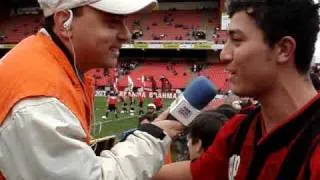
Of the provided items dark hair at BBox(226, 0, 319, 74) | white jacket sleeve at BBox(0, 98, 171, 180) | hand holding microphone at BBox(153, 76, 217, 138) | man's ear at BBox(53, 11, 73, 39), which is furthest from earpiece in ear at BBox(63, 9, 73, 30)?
dark hair at BBox(226, 0, 319, 74)

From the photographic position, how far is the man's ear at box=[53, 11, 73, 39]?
204cm

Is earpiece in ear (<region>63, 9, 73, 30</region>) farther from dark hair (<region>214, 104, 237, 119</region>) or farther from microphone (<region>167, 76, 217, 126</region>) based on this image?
dark hair (<region>214, 104, 237, 119</region>)

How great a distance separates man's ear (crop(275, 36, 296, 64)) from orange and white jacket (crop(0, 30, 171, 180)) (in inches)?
25.2

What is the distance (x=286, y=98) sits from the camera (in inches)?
76.6

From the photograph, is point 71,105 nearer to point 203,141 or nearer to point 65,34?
point 65,34

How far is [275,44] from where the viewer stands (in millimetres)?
1920

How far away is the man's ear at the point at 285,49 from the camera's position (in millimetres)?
1901

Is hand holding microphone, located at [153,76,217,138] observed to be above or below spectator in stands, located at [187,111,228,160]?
above

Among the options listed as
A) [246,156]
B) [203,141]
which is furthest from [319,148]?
[203,141]

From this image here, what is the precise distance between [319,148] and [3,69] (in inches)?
43.2

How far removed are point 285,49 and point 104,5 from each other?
2.30 ft

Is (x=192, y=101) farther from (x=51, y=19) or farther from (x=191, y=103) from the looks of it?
(x=51, y=19)

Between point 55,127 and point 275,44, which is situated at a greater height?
point 275,44

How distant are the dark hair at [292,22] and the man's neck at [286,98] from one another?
0.07 m
